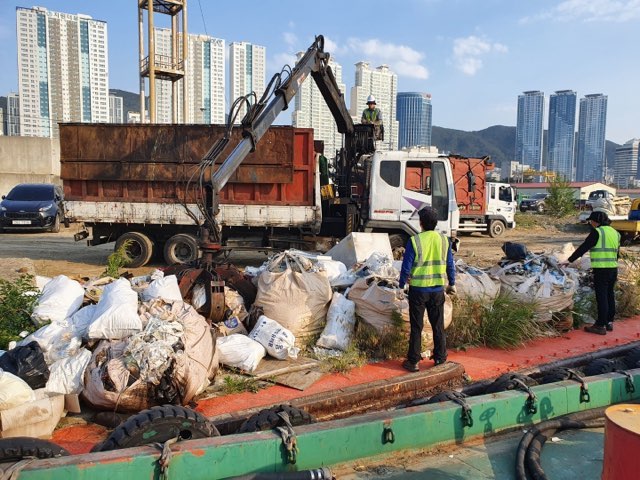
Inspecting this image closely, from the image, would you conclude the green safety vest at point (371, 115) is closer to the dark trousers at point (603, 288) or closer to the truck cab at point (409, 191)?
the truck cab at point (409, 191)

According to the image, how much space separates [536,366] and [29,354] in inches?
166

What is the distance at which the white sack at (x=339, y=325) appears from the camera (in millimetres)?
4938

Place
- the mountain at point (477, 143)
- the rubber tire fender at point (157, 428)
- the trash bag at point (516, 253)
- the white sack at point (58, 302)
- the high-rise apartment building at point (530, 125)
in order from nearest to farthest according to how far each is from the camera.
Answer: the rubber tire fender at point (157, 428)
the white sack at point (58, 302)
the trash bag at point (516, 253)
the high-rise apartment building at point (530, 125)
the mountain at point (477, 143)

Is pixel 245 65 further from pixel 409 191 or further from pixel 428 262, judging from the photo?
pixel 428 262

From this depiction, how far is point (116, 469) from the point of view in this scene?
2.16m

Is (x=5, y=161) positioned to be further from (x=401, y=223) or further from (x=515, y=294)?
(x=515, y=294)

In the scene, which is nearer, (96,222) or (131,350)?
(131,350)

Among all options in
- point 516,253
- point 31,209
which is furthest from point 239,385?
point 31,209

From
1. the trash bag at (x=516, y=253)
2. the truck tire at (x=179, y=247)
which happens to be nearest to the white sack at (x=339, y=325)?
the trash bag at (x=516, y=253)

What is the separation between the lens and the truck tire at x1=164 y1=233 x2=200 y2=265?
960 centimetres

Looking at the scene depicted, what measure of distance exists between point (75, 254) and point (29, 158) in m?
11.4

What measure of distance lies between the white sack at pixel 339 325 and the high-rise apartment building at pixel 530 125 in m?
147

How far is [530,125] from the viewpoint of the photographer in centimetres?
14375

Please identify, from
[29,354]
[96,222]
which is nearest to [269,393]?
[29,354]
